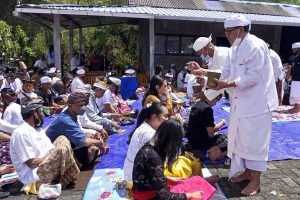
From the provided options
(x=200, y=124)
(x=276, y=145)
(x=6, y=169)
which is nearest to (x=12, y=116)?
(x=6, y=169)

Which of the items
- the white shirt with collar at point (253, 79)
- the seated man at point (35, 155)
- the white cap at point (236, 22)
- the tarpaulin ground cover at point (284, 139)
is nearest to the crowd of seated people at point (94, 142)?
the seated man at point (35, 155)

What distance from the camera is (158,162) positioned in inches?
98.9

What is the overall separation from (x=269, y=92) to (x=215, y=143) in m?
1.41

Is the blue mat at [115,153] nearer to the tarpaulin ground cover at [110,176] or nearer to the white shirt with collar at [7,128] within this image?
the tarpaulin ground cover at [110,176]

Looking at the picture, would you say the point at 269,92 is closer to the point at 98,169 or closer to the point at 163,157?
the point at 163,157

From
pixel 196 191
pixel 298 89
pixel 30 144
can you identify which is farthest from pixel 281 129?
pixel 30 144

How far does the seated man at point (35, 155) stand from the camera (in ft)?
12.1

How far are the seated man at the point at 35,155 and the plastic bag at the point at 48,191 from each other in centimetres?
10

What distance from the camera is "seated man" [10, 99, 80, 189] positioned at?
12.1ft

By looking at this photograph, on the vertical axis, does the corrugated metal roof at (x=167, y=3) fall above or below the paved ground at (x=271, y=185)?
above

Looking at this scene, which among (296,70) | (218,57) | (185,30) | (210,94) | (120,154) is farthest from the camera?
(185,30)

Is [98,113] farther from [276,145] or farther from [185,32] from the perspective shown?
[185,32]

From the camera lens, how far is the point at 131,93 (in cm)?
1032

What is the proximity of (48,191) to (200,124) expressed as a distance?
219 cm
